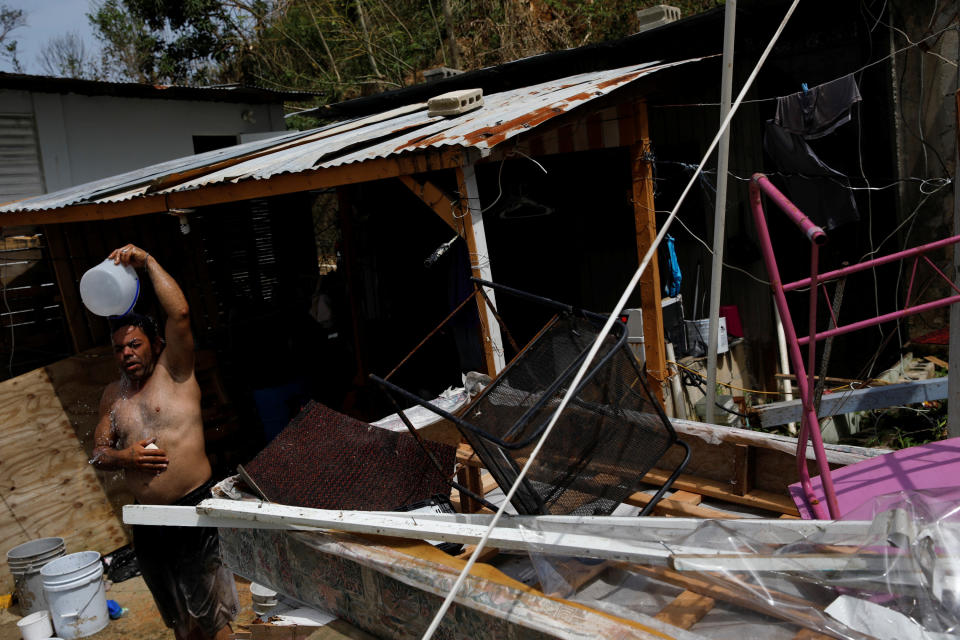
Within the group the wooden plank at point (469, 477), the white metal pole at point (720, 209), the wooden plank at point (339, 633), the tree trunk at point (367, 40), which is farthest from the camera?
the tree trunk at point (367, 40)

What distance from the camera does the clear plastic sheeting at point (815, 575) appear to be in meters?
1.64

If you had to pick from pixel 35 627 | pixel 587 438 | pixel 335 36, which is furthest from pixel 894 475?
pixel 335 36

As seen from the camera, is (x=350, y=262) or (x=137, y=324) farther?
(x=350, y=262)

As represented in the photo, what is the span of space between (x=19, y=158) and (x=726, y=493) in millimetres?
11082

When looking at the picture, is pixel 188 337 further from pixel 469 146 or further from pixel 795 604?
pixel 795 604

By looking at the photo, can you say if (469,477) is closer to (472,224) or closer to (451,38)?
(472,224)

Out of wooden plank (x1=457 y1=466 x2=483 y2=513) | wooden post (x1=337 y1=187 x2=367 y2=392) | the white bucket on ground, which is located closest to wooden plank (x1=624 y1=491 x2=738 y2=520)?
wooden plank (x1=457 y1=466 x2=483 y2=513)

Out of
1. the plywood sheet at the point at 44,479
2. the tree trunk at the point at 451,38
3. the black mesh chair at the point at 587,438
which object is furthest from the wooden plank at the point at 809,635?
the tree trunk at the point at 451,38

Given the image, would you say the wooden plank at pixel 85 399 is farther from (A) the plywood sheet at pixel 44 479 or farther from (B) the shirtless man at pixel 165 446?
(B) the shirtless man at pixel 165 446

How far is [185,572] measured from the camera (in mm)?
4336

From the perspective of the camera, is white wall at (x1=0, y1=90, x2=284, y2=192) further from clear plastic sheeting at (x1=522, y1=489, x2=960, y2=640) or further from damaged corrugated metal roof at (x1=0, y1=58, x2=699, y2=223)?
clear plastic sheeting at (x1=522, y1=489, x2=960, y2=640)

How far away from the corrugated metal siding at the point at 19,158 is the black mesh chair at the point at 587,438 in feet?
34.3

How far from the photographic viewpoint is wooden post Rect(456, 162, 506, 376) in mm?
4695

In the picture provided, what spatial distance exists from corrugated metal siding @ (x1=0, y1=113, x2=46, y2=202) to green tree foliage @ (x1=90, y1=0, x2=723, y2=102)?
7.09 meters
